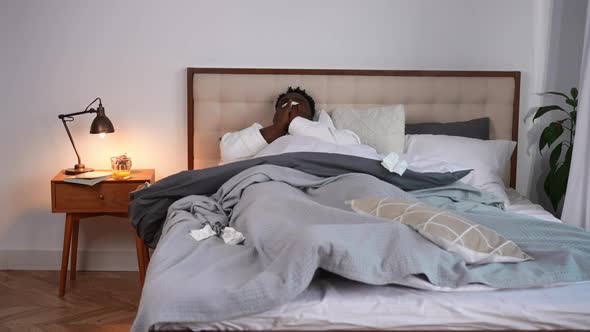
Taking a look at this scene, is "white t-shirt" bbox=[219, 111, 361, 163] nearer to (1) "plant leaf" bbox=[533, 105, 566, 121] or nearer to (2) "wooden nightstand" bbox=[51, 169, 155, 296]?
(2) "wooden nightstand" bbox=[51, 169, 155, 296]

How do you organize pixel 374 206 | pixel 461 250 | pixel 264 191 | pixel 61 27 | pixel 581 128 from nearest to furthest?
1. pixel 461 250
2. pixel 374 206
3. pixel 264 191
4. pixel 581 128
5. pixel 61 27

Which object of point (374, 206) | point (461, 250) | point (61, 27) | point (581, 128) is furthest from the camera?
point (61, 27)

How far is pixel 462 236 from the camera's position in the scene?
2273mm

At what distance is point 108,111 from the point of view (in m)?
4.26

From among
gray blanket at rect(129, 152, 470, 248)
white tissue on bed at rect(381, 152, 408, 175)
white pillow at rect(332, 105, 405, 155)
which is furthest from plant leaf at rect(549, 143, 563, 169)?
white tissue on bed at rect(381, 152, 408, 175)

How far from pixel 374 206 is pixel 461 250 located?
16.6 inches

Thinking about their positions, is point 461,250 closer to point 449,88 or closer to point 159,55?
point 449,88

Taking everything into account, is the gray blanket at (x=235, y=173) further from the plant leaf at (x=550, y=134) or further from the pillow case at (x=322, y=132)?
the plant leaf at (x=550, y=134)

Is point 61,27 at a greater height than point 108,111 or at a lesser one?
greater

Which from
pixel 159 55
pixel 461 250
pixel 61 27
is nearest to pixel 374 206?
pixel 461 250

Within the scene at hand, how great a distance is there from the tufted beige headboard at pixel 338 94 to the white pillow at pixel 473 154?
Result: 304 mm

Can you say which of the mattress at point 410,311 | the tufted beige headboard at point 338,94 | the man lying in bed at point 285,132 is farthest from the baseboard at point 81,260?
the mattress at point 410,311

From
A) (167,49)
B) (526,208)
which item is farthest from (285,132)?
(526,208)

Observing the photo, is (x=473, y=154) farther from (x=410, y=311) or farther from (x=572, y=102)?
(x=410, y=311)
